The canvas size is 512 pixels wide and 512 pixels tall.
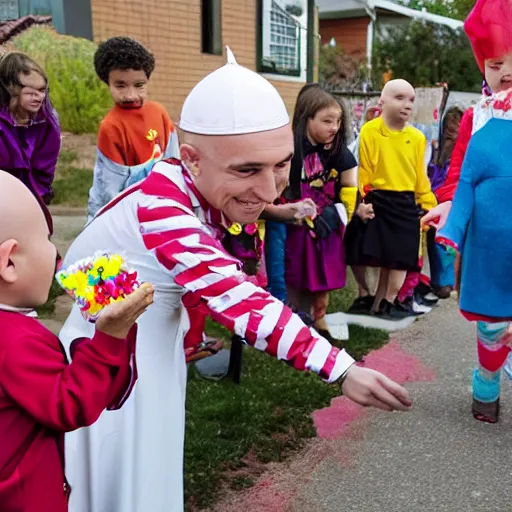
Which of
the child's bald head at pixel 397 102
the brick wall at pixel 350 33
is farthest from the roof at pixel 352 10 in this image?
the child's bald head at pixel 397 102

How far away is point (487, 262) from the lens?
3.06 meters

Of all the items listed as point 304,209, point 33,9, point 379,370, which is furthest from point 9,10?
point 379,370

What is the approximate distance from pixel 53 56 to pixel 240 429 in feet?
23.0

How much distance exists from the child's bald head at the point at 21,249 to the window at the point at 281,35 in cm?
984

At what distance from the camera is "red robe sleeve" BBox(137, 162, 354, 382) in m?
1.58

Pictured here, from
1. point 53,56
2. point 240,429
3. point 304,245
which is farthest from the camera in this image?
point 53,56

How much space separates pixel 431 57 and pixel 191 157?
59.4 feet

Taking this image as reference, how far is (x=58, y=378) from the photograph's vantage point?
4.39ft

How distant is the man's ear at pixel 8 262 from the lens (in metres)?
1.33

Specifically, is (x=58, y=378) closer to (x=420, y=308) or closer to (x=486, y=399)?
(x=486, y=399)

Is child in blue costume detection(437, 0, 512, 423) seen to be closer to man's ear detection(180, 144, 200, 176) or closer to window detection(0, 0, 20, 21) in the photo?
man's ear detection(180, 144, 200, 176)

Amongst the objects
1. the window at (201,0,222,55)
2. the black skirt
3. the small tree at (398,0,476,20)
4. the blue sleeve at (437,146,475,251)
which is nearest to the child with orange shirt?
the black skirt

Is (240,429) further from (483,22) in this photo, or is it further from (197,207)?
(483,22)

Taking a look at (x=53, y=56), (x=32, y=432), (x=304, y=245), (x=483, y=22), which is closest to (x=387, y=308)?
(x=304, y=245)
